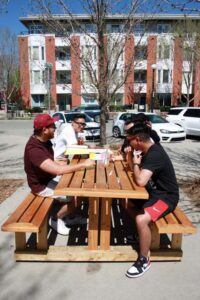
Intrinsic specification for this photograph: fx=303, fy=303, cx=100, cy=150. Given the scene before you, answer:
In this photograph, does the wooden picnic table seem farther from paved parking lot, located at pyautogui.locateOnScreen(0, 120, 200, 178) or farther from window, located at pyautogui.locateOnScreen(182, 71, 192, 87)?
window, located at pyautogui.locateOnScreen(182, 71, 192, 87)

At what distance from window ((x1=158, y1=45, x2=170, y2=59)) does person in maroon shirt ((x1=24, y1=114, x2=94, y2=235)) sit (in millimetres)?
34564

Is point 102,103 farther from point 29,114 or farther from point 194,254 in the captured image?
point 29,114

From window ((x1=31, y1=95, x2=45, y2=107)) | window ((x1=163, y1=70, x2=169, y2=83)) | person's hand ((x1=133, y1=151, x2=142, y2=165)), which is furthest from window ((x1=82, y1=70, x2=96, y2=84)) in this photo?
window ((x1=31, y1=95, x2=45, y2=107))

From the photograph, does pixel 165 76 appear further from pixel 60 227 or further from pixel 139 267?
pixel 139 267

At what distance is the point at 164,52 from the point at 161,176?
3737 cm

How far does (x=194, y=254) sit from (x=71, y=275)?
4.87 ft

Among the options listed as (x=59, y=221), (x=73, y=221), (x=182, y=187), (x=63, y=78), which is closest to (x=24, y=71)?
(x=63, y=78)

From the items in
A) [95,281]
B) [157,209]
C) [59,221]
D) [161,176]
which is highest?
[161,176]

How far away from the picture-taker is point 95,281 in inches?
120

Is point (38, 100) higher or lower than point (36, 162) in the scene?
higher

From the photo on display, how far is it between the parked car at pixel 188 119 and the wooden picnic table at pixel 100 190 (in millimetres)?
12288

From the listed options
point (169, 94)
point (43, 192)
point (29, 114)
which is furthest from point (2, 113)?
point (43, 192)

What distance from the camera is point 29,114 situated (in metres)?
39.6

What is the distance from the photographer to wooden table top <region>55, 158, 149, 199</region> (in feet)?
9.91
